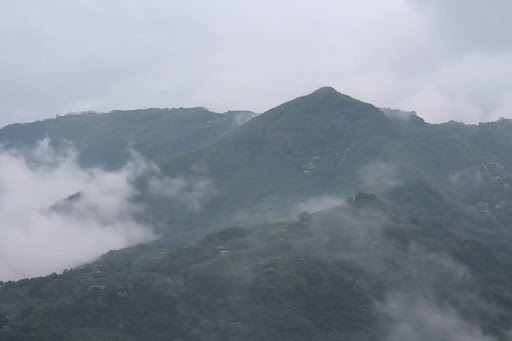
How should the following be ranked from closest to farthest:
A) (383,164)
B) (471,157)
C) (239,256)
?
(239,256)
(383,164)
(471,157)

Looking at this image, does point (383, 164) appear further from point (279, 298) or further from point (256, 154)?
point (279, 298)

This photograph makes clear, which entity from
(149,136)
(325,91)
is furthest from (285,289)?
(149,136)

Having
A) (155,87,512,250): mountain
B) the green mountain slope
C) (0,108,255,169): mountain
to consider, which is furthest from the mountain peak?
the green mountain slope

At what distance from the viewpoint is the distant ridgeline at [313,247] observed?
78.8 meters

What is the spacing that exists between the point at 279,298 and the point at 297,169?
54330mm

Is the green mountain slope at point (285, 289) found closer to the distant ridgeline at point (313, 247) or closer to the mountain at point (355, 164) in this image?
the distant ridgeline at point (313, 247)

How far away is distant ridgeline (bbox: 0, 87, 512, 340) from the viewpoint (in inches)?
3100

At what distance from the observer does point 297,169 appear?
13325 centimetres

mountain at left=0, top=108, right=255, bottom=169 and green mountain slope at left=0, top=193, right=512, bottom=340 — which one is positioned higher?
mountain at left=0, top=108, right=255, bottom=169

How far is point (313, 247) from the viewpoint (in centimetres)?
9119

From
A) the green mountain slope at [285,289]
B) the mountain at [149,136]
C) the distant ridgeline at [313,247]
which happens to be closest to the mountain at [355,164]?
the distant ridgeline at [313,247]

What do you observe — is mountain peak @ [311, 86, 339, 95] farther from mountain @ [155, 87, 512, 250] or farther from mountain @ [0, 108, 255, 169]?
mountain @ [0, 108, 255, 169]

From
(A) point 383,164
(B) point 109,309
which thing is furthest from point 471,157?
(B) point 109,309

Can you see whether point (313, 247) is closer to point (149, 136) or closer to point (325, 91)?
point (325, 91)
